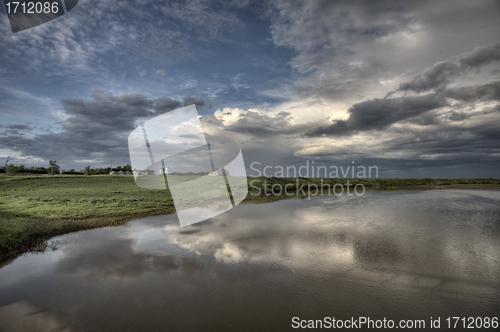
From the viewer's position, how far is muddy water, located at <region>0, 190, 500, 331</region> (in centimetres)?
671

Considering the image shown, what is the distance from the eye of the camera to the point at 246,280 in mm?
8922

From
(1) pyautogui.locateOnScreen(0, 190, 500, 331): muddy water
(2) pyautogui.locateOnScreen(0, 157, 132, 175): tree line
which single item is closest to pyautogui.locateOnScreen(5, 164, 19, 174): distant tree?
(2) pyautogui.locateOnScreen(0, 157, 132, 175): tree line

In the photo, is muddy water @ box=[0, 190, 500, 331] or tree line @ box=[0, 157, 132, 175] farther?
tree line @ box=[0, 157, 132, 175]

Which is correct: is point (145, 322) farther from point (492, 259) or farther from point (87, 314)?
point (492, 259)

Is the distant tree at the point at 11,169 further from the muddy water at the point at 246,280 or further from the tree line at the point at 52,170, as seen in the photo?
the muddy water at the point at 246,280

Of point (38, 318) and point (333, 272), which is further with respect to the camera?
point (333, 272)

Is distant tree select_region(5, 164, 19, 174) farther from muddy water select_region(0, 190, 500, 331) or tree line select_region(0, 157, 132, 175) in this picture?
muddy water select_region(0, 190, 500, 331)

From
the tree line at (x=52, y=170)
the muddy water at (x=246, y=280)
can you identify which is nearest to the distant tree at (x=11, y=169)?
the tree line at (x=52, y=170)

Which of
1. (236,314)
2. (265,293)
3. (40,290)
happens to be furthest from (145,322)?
(40,290)

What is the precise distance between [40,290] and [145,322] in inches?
209

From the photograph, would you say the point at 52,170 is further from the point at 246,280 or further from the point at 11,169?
the point at 246,280

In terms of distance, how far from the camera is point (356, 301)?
286 inches

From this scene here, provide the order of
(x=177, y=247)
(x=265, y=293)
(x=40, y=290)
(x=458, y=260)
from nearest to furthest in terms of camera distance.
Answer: (x=265, y=293)
(x=40, y=290)
(x=458, y=260)
(x=177, y=247)

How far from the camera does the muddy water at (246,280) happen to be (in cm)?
671
